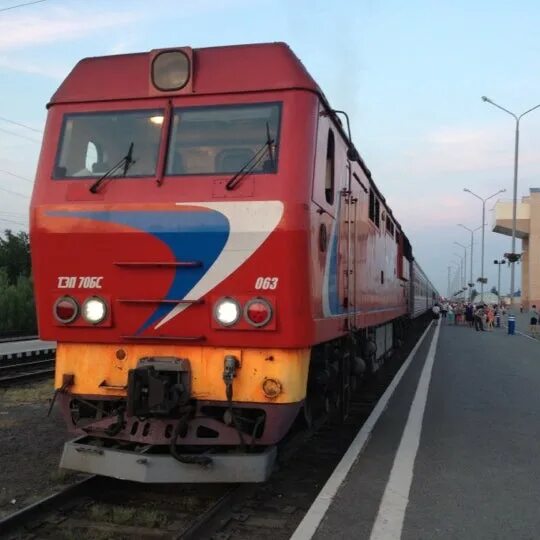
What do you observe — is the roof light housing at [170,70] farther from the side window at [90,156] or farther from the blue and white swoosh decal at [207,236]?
the blue and white swoosh decal at [207,236]

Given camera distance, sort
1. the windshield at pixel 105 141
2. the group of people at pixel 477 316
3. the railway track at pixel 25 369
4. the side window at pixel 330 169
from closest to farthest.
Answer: the windshield at pixel 105 141 < the side window at pixel 330 169 < the railway track at pixel 25 369 < the group of people at pixel 477 316

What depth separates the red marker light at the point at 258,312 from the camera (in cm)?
503

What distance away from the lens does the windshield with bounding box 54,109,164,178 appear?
5547 mm

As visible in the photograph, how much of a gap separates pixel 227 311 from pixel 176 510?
1.65 meters

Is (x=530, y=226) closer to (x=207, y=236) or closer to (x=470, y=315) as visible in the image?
(x=470, y=315)

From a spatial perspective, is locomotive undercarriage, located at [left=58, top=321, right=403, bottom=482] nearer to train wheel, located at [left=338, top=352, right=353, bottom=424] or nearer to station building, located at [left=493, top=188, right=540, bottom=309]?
train wheel, located at [left=338, top=352, right=353, bottom=424]

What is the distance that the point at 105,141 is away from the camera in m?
5.67

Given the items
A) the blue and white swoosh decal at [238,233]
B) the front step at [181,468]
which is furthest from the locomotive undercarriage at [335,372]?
the blue and white swoosh decal at [238,233]

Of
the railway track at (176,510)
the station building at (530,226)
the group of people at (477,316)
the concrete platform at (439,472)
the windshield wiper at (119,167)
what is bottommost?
the railway track at (176,510)

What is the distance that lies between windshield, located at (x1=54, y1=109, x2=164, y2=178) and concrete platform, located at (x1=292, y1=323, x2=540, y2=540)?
3151 millimetres

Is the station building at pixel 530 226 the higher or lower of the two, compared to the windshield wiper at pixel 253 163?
higher

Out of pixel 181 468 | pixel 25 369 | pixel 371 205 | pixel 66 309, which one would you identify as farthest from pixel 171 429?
pixel 25 369

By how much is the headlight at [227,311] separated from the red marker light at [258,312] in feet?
0.26

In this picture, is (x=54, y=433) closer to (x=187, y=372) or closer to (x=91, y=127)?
(x=187, y=372)
